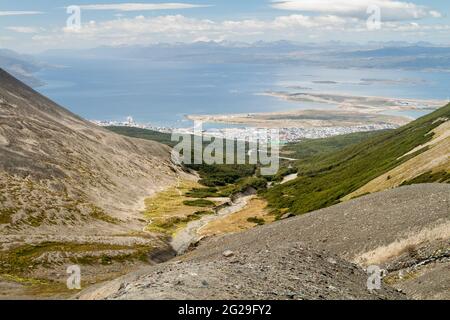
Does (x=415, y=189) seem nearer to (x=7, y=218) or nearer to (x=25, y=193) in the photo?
(x=7, y=218)

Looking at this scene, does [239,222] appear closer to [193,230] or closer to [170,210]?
[193,230]

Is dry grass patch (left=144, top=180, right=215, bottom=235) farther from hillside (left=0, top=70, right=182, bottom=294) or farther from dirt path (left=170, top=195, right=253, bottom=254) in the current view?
hillside (left=0, top=70, right=182, bottom=294)

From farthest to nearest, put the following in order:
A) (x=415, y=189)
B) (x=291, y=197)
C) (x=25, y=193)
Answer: (x=291, y=197)
(x=25, y=193)
(x=415, y=189)

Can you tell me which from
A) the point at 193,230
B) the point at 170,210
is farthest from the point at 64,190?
the point at 193,230

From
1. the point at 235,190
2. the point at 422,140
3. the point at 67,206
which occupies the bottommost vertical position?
the point at 235,190

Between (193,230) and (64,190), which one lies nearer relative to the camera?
(193,230)

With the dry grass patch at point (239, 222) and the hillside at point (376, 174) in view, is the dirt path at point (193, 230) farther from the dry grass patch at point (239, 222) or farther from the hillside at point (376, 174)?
the hillside at point (376, 174)

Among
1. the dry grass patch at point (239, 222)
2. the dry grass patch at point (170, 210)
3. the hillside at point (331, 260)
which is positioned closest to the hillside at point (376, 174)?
the dry grass patch at point (239, 222)

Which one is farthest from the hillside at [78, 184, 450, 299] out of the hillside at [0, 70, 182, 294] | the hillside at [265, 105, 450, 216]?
the hillside at [0, 70, 182, 294]
